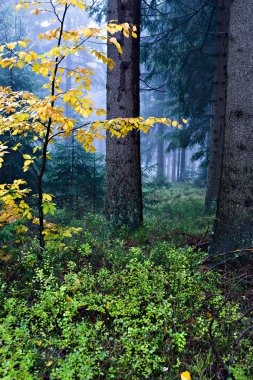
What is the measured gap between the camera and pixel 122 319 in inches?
111

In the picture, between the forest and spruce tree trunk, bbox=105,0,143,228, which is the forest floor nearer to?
the forest

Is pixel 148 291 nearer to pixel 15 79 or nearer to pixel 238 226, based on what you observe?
pixel 238 226

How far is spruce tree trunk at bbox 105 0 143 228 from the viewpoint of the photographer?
549 centimetres

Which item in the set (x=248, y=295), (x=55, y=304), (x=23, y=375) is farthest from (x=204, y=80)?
(x=23, y=375)

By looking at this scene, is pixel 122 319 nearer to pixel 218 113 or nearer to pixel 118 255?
pixel 118 255

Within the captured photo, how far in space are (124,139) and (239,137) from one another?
2188mm

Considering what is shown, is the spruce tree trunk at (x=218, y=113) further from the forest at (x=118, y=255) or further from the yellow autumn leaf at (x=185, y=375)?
the yellow autumn leaf at (x=185, y=375)

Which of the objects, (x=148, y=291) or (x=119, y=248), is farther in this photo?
(x=119, y=248)

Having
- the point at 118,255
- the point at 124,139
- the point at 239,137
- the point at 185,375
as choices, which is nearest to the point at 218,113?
the point at 124,139

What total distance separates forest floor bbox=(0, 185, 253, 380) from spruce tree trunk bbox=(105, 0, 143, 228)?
56.9 inches

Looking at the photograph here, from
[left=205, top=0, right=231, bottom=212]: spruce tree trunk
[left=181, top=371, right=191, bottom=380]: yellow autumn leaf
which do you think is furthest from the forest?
[left=205, top=0, right=231, bottom=212]: spruce tree trunk

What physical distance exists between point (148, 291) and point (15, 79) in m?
9.47

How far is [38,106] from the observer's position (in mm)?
3027

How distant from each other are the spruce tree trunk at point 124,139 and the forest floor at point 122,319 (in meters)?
1.45
